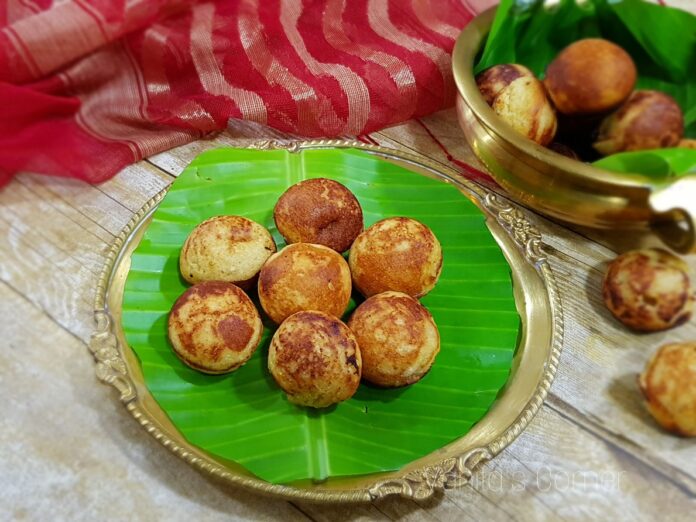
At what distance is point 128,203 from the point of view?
1.57 metres

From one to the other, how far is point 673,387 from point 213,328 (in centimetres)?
83

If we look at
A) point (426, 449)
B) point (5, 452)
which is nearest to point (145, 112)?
point (5, 452)

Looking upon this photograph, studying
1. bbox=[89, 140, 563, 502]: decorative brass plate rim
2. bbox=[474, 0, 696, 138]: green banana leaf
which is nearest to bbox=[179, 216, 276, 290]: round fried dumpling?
bbox=[89, 140, 563, 502]: decorative brass plate rim

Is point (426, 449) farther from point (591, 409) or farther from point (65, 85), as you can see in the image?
point (65, 85)

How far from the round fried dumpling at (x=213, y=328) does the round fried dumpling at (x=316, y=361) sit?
8 cm

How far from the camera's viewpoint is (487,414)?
112 centimetres

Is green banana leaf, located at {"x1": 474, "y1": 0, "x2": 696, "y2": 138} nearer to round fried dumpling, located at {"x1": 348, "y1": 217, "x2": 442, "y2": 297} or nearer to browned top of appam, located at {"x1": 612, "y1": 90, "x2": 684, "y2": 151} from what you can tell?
browned top of appam, located at {"x1": 612, "y1": 90, "x2": 684, "y2": 151}

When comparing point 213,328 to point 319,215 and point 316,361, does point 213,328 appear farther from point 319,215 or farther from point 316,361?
point 319,215

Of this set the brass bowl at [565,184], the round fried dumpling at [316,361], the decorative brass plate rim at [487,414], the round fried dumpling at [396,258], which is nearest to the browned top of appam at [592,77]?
the brass bowl at [565,184]

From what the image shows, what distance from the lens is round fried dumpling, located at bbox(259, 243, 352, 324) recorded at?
1143mm

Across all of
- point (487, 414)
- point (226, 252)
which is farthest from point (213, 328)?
point (487, 414)

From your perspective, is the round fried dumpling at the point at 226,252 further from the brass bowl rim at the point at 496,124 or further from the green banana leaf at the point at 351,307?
the brass bowl rim at the point at 496,124

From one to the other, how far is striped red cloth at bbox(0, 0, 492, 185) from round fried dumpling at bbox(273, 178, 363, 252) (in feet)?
1.61

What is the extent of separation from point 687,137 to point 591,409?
0.72m
